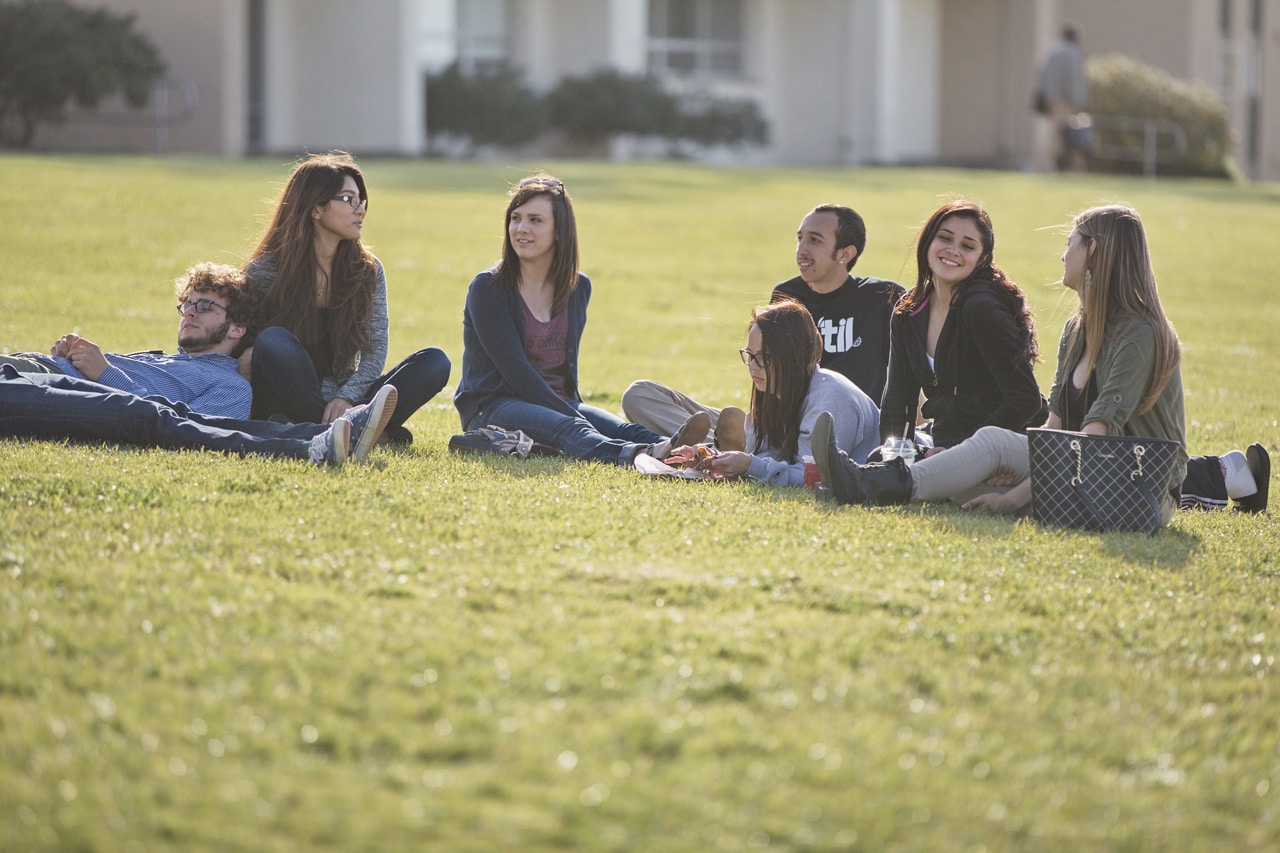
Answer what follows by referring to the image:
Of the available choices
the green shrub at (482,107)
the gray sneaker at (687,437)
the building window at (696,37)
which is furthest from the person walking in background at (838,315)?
the building window at (696,37)

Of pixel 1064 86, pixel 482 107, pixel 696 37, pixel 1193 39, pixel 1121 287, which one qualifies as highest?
pixel 1193 39

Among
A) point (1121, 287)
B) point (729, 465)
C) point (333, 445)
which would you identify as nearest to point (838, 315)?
point (729, 465)

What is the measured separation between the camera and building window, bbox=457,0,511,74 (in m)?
29.9

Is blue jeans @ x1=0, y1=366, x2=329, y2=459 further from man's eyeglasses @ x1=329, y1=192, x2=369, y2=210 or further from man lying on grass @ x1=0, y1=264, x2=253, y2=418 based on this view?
man's eyeglasses @ x1=329, y1=192, x2=369, y2=210

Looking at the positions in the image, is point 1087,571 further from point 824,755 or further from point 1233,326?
point 1233,326

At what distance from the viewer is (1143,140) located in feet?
101

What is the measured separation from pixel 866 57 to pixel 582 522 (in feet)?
97.9

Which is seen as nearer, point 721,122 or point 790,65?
point 721,122

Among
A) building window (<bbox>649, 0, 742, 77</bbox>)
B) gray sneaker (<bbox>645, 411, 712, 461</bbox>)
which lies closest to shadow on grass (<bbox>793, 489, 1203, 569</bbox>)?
gray sneaker (<bbox>645, 411, 712, 461</bbox>)

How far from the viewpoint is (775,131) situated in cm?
3416

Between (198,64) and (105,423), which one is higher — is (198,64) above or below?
above

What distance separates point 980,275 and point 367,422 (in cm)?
246

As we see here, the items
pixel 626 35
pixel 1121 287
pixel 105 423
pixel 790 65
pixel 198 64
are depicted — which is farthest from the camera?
pixel 790 65

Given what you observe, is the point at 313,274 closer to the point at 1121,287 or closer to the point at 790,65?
the point at 1121,287
